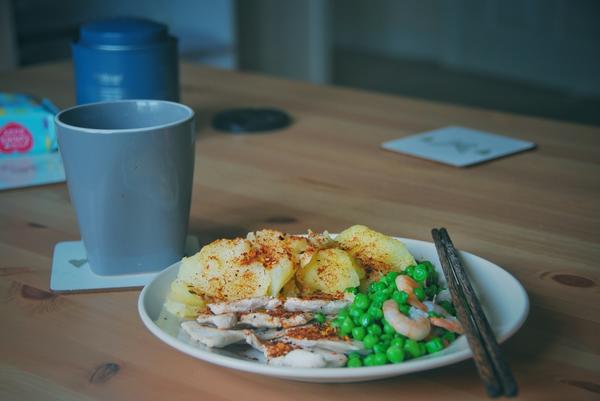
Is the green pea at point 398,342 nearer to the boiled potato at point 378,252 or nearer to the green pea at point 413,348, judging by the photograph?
the green pea at point 413,348

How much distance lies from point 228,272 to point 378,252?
0.13 meters

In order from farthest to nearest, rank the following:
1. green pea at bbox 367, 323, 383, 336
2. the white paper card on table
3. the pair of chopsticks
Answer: the white paper card on table
green pea at bbox 367, 323, 383, 336
the pair of chopsticks

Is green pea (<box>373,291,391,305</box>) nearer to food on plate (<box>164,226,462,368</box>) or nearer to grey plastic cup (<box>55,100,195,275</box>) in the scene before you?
food on plate (<box>164,226,462,368</box>)

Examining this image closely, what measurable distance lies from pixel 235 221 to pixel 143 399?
38 cm

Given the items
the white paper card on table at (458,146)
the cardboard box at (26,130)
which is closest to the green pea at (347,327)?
the white paper card on table at (458,146)

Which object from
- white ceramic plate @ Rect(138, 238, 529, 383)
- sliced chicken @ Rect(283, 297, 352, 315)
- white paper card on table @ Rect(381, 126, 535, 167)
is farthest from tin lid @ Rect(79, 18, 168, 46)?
sliced chicken @ Rect(283, 297, 352, 315)

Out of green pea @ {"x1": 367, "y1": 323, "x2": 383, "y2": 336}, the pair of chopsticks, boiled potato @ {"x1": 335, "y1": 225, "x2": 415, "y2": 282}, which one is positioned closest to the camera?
the pair of chopsticks

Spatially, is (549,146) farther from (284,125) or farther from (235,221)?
(235,221)

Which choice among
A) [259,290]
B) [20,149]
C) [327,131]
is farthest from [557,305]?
[20,149]

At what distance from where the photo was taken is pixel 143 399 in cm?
58

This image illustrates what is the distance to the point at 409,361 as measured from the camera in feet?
1.82

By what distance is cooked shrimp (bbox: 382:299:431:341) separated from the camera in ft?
1.88

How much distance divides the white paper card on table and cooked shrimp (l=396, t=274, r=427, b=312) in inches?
20.4

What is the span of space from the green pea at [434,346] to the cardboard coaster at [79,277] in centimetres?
30
